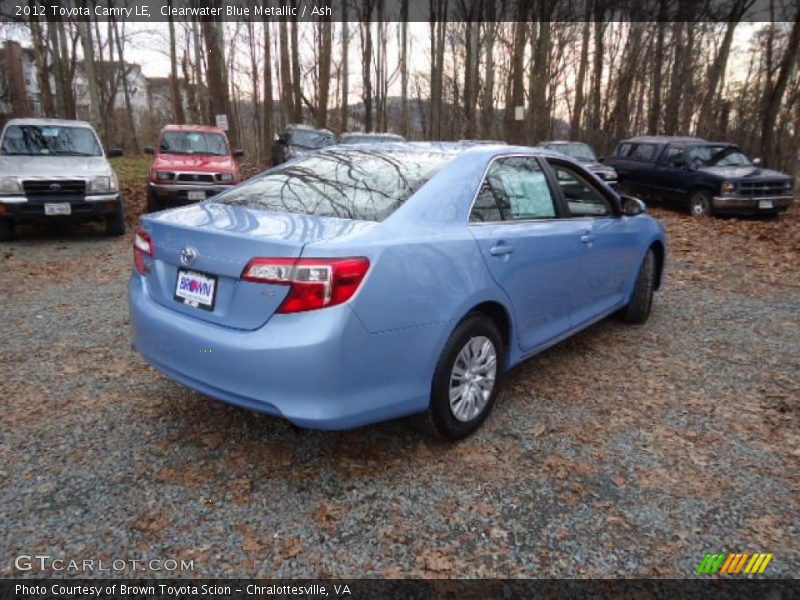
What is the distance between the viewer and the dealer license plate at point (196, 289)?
2.55m

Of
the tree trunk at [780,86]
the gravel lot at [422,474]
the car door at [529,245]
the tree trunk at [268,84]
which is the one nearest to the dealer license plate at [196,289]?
the gravel lot at [422,474]

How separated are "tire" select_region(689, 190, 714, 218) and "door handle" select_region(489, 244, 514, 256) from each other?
1076 cm

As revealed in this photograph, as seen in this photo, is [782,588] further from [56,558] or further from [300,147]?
[300,147]

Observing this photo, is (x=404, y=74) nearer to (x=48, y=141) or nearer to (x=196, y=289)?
(x=48, y=141)

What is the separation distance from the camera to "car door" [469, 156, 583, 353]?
10.2 ft

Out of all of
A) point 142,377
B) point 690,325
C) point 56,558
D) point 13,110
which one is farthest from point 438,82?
point 56,558

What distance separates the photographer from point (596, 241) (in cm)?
403

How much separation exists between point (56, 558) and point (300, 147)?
14.5 m

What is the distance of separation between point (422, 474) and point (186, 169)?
29.8ft

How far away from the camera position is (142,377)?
3.81 meters

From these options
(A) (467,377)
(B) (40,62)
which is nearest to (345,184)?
(A) (467,377)

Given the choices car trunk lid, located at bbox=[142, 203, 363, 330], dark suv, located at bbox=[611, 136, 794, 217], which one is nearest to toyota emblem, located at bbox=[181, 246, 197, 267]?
car trunk lid, located at bbox=[142, 203, 363, 330]

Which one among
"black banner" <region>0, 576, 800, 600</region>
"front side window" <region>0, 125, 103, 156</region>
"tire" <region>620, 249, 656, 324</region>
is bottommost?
"black banner" <region>0, 576, 800, 600</region>

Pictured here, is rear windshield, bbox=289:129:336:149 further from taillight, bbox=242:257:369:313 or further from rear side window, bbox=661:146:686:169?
taillight, bbox=242:257:369:313
